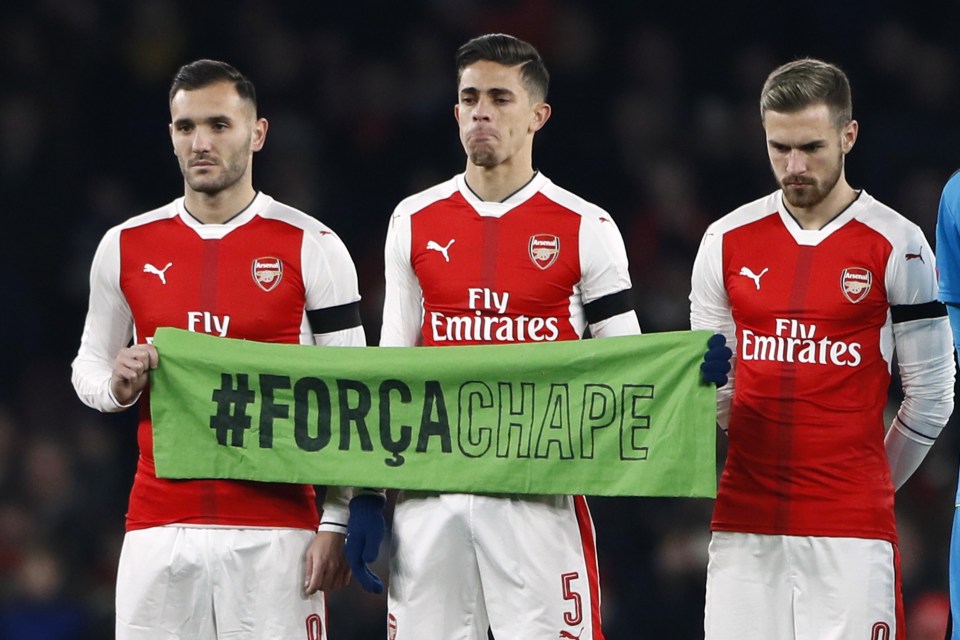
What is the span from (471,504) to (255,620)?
64 cm

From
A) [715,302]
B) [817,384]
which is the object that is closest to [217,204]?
[715,302]

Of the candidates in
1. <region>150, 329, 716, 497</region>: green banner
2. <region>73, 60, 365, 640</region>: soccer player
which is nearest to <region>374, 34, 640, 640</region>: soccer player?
<region>150, 329, 716, 497</region>: green banner

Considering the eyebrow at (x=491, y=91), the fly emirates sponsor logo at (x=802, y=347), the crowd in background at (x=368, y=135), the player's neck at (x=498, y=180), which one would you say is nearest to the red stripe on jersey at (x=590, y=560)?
the fly emirates sponsor logo at (x=802, y=347)

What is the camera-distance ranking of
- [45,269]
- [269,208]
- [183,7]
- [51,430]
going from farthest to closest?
[183,7], [45,269], [51,430], [269,208]

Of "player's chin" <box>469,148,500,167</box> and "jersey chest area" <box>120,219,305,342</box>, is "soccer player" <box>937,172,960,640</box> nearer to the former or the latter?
"player's chin" <box>469,148,500,167</box>

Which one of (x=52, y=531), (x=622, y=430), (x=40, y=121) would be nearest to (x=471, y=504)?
(x=622, y=430)

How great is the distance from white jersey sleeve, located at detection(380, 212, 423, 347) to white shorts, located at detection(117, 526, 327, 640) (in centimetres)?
66

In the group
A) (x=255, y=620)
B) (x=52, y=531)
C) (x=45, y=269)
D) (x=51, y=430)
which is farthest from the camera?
(x=45, y=269)

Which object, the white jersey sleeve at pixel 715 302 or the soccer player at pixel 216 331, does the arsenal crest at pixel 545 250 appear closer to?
the white jersey sleeve at pixel 715 302

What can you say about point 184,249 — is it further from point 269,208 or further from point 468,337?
point 468,337

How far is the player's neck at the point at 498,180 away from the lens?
166 inches

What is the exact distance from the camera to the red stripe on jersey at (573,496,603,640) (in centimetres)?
400

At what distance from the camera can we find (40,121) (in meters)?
8.23

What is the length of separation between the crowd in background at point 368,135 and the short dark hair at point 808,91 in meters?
2.90
